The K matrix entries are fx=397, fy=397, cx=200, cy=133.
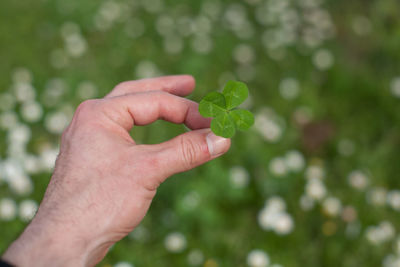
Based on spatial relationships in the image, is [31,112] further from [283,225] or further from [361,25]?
[361,25]

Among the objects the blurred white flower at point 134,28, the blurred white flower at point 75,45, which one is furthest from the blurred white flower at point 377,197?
the blurred white flower at point 75,45

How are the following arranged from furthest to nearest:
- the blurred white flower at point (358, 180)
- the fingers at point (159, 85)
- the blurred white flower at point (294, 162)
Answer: the blurred white flower at point (294, 162) → the blurred white flower at point (358, 180) → the fingers at point (159, 85)

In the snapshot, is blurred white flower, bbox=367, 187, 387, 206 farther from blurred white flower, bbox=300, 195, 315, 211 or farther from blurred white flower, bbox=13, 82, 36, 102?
blurred white flower, bbox=13, 82, 36, 102

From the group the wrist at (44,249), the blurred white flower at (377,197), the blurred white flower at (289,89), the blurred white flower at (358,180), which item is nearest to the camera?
the wrist at (44,249)

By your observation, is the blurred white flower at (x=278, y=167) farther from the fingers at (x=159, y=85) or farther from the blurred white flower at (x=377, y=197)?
the fingers at (x=159, y=85)

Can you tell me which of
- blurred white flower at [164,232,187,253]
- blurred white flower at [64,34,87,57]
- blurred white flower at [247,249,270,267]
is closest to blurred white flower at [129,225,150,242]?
blurred white flower at [164,232,187,253]

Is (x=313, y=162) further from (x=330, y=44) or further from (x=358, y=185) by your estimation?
(x=330, y=44)

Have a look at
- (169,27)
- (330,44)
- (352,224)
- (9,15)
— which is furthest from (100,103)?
(9,15)
